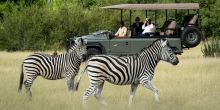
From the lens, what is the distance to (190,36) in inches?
1066

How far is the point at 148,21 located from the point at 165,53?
12.8m

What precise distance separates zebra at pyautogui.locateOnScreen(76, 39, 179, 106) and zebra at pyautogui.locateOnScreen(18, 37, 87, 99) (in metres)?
1.91

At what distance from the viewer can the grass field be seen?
510 inches

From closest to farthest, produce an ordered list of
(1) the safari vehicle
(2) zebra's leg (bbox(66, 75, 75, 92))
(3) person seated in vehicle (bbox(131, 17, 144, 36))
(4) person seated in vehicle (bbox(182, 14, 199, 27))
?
(2) zebra's leg (bbox(66, 75, 75, 92)), (1) the safari vehicle, (3) person seated in vehicle (bbox(131, 17, 144, 36)), (4) person seated in vehicle (bbox(182, 14, 199, 27))

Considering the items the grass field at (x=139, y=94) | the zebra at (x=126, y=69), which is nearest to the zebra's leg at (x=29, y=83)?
the grass field at (x=139, y=94)

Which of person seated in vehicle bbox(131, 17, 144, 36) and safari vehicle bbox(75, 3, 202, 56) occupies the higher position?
person seated in vehicle bbox(131, 17, 144, 36)

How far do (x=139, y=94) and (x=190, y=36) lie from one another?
12.1m

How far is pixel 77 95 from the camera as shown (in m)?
14.7

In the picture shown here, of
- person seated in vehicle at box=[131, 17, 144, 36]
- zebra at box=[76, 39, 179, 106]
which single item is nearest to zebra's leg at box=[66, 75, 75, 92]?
zebra at box=[76, 39, 179, 106]

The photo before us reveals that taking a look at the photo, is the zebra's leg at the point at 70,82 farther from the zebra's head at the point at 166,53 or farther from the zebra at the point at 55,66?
the zebra's head at the point at 166,53

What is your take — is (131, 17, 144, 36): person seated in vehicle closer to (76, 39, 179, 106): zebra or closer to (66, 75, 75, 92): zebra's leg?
(66, 75, 75, 92): zebra's leg

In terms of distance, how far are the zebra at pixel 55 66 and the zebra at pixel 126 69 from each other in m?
1.91

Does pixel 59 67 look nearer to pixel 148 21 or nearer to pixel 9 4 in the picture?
pixel 148 21

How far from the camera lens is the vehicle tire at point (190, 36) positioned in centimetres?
2662
